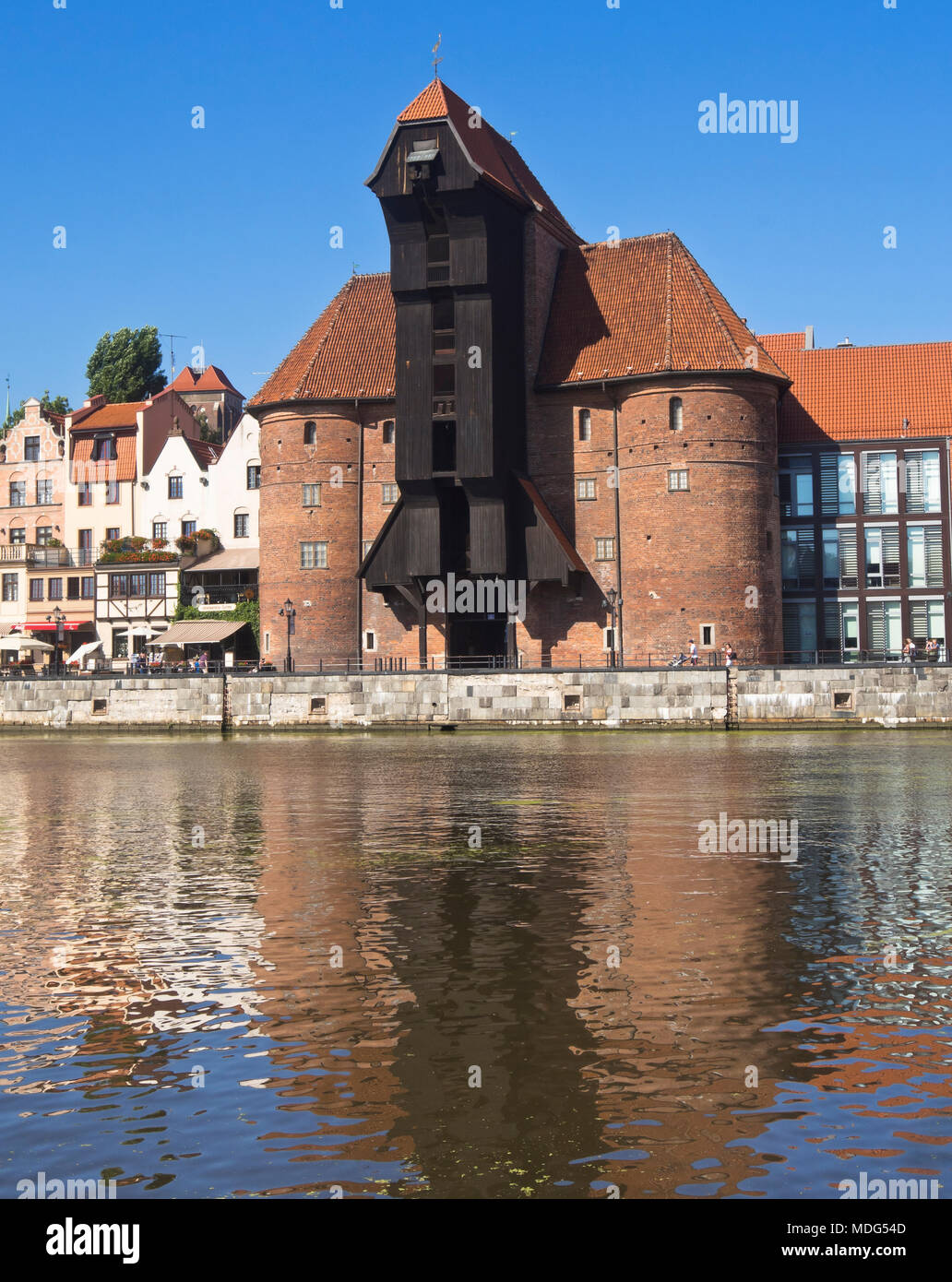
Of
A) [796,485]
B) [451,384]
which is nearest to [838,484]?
[796,485]

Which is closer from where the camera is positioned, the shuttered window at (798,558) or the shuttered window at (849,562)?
the shuttered window at (849,562)

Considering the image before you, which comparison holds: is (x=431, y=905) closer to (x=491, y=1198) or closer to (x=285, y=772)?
(x=491, y=1198)

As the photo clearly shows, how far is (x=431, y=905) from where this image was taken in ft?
51.6

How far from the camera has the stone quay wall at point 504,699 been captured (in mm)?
48531

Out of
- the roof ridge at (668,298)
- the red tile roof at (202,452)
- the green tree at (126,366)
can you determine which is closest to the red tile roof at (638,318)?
the roof ridge at (668,298)

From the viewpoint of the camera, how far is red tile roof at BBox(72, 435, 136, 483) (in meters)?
80.4

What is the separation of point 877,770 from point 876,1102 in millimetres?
25817

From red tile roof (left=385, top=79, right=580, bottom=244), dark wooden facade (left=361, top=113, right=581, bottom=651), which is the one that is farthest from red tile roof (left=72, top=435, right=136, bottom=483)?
red tile roof (left=385, top=79, right=580, bottom=244)

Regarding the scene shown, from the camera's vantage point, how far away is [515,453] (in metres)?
60.9

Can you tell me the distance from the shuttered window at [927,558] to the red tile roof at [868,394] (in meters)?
4.58

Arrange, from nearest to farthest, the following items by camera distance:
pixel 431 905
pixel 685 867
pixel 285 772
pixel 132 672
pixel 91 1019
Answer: pixel 91 1019 → pixel 431 905 → pixel 685 867 → pixel 285 772 → pixel 132 672

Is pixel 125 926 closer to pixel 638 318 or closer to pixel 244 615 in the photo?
pixel 638 318

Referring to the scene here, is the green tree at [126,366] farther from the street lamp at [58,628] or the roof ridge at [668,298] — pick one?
the roof ridge at [668,298]
